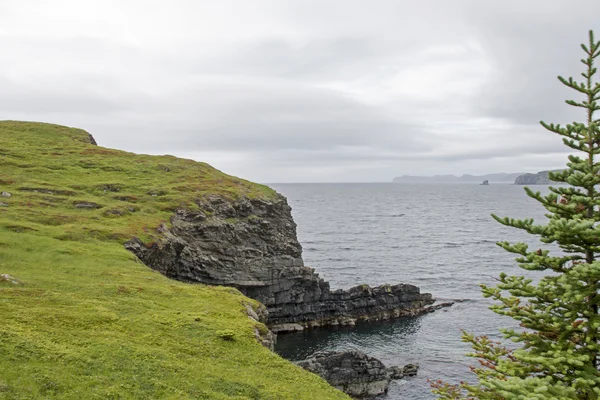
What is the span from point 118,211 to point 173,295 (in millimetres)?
30704

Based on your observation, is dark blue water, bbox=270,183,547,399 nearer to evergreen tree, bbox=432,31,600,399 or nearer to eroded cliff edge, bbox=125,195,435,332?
eroded cliff edge, bbox=125,195,435,332

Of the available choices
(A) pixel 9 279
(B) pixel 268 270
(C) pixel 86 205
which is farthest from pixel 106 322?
(B) pixel 268 270

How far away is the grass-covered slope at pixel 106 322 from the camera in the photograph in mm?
23656

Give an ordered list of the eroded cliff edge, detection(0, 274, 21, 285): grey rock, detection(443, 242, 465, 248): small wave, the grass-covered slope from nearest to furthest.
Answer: the grass-covered slope, detection(0, 274, 21, 285): grey rock, the eroded cliff edge, detection(443, 242, 465, 248): small wave

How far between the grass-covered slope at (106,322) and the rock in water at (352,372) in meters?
14.5

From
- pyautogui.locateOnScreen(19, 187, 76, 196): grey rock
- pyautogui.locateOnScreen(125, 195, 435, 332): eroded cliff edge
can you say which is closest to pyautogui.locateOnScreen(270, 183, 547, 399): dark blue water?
pyautogui.locateOnScreen(125, 195, 435, 332): eroded cliff edge

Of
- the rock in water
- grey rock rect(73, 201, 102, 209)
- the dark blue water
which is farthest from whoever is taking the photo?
the dark blue water

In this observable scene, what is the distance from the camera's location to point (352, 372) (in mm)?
53188

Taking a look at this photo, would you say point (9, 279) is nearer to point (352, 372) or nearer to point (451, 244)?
point (352, 372)

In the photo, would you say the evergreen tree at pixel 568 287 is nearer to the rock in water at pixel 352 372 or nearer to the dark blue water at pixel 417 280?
the rock in water at pixel 352 372

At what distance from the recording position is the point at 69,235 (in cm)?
5081

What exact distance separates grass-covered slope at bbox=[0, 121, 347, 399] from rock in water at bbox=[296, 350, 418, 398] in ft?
47.7

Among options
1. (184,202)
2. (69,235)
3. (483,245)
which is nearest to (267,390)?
(69,235)

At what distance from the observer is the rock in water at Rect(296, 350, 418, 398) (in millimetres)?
52094
